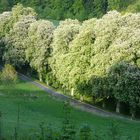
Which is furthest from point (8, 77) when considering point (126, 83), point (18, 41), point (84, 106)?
point (126, 83)

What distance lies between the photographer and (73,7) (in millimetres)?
152500

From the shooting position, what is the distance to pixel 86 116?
53812mm

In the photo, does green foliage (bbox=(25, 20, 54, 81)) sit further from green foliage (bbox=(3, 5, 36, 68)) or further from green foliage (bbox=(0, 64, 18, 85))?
green foliage (bbox=(0, 64, 18, 85))

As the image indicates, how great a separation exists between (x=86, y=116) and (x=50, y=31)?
25943 mm

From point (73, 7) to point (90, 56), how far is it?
9063 cm

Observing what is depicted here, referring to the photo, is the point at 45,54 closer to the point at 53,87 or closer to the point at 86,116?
the point at 53,87

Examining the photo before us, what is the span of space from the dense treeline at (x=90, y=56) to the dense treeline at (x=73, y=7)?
69.0 metres

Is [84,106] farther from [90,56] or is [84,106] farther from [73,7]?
[73,7]

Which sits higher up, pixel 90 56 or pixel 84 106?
pixel 90 56

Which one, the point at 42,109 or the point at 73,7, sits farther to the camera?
the point at 73,7

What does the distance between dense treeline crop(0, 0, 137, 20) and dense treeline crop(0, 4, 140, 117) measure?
69.0 metres

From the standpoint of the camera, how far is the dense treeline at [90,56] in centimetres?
5675

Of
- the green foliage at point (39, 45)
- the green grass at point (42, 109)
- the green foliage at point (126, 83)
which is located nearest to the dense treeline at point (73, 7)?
the green foliage at point (39, 45)

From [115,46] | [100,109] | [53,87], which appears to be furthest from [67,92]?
[115,46]
